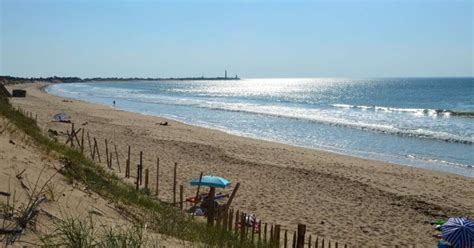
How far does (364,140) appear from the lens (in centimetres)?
3102

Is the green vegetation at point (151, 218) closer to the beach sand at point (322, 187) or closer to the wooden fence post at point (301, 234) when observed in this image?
the wooden fence post at point (301, 234)

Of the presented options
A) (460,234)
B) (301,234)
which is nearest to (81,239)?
(301,234)

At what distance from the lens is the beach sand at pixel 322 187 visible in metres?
12.4

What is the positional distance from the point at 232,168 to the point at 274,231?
36.3 ft

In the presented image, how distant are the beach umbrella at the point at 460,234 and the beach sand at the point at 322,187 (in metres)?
A: 1.83

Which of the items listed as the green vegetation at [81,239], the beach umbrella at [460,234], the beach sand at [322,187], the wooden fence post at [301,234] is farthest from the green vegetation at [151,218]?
the beach umbrella at [460,234]

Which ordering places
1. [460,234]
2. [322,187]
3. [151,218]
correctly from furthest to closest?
[322,187]
[460,234]
[151,218]

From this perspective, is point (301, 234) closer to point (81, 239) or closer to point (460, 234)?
point (81, 239)

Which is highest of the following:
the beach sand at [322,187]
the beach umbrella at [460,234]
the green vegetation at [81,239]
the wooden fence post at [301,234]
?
the green vegetation at [81,239]

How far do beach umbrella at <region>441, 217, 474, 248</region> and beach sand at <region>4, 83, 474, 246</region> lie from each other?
1826 millimetres

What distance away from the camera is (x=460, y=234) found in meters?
9.41

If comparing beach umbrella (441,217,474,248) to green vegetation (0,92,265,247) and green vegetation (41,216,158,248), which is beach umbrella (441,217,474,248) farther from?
green vegetation (41,216,158,248)

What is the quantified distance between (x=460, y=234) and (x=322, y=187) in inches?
284

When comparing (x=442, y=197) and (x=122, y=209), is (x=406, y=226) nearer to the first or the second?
(x=442, y=197)
